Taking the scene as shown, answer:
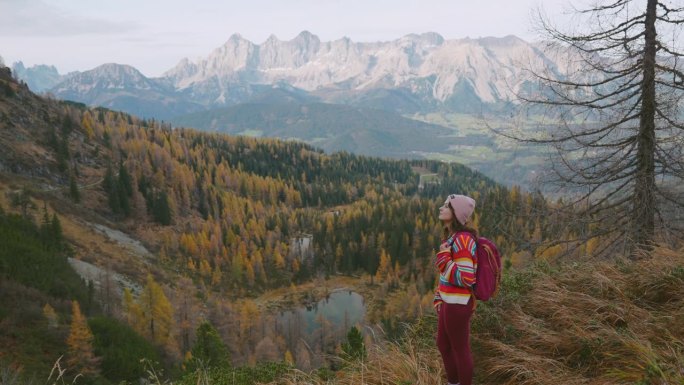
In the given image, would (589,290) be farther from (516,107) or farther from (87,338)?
(87,338)

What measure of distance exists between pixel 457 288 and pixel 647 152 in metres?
8.92

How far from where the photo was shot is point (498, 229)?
1114cm

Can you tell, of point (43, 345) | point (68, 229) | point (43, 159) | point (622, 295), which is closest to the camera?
point (622, 295)

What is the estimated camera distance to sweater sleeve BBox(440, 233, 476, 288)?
5250 mm

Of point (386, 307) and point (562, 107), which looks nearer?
point (562, 107)

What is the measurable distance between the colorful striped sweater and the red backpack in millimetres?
82

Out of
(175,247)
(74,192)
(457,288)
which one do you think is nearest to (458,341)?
(457,288)

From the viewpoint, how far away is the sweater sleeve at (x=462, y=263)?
5.25 meters

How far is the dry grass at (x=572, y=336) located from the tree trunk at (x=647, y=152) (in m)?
2.42

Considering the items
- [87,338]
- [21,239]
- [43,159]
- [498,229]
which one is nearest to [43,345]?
[87,338]

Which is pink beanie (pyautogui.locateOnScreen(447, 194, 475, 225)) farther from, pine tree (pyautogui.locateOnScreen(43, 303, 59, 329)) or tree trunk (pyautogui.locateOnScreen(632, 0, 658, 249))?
pine tree (pyautogui.locateOnScreen(43, 303, 59, 329))

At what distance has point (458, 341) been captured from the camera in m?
5.29

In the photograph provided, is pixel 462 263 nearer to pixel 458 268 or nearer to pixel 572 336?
pixel 458 268

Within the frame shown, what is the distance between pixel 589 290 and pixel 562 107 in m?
5.86
